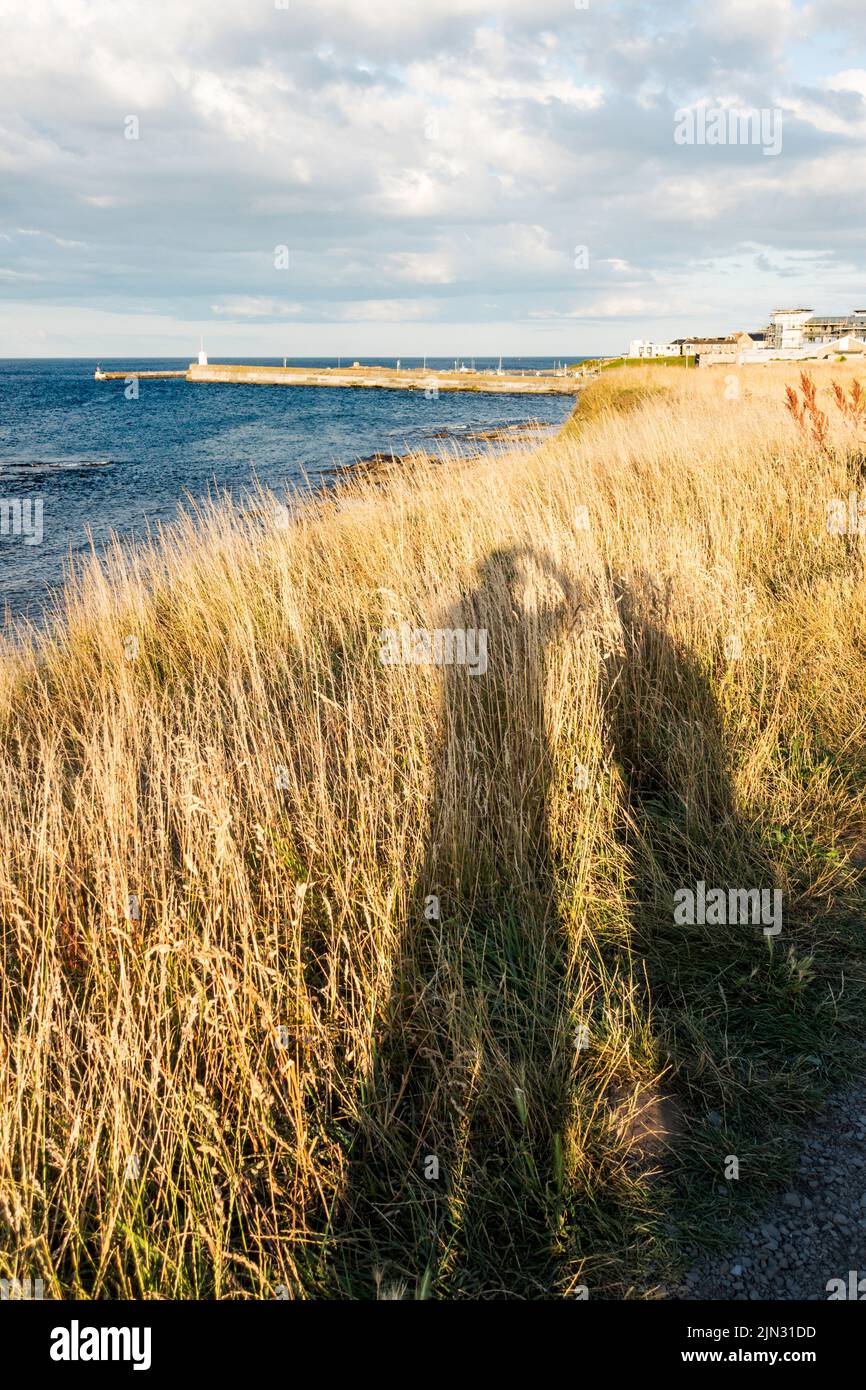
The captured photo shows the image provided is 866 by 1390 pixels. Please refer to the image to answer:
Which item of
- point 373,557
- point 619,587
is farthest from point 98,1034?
point 373,557

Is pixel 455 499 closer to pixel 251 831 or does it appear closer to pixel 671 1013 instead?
pixel 251 831

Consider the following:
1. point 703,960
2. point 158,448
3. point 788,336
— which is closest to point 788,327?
point 788,336

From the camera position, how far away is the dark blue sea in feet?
49.6

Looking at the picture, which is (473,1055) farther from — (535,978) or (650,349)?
(650,349)

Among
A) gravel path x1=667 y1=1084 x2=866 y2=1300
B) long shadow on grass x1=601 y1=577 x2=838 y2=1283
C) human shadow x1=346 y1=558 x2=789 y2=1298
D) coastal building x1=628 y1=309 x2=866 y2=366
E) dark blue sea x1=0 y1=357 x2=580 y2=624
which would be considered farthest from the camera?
coastal building x1=628 y1=309 x2=866 y2=366

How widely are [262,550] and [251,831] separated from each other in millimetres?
4644

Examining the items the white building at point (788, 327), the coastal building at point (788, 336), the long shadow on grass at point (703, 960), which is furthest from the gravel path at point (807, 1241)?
the white building at point (788, 327)

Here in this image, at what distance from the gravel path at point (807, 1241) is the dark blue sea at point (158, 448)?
6762 mm

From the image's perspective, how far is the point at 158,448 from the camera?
33.5 metres

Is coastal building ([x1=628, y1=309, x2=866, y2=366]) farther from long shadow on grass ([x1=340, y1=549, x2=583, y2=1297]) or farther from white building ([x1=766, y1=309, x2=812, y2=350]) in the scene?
long shadow on grass ([x1=340, y1=549, x2=583, y2=1297])

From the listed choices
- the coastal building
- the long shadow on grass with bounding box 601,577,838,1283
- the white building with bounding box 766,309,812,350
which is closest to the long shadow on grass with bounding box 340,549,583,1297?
the long shadow on grass with bounding box 601,577,838,1283

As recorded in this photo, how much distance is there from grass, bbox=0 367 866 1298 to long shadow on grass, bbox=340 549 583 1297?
0.5 inches

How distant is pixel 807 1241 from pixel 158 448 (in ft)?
117

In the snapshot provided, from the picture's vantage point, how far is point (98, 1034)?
202 centimetres
